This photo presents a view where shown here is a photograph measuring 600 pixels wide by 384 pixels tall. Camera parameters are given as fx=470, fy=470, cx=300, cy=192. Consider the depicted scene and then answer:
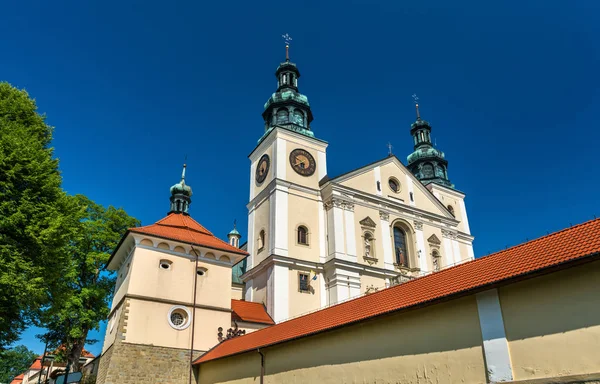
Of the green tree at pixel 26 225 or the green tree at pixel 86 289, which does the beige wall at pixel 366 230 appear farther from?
the green tree at pixel 26 225

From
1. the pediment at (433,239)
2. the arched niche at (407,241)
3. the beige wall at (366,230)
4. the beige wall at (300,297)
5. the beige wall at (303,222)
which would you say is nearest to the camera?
the beige wall at (300,297)

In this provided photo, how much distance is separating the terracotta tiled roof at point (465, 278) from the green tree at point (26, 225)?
734cm

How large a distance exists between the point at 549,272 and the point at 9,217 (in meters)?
15.3

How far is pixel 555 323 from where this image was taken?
838cm

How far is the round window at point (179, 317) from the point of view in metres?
19.9

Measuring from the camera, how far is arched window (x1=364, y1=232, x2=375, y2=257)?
29.0m

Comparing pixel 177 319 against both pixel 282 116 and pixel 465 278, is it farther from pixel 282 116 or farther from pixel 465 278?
pixel 282 116

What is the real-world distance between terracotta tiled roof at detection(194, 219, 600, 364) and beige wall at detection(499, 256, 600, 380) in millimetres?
376

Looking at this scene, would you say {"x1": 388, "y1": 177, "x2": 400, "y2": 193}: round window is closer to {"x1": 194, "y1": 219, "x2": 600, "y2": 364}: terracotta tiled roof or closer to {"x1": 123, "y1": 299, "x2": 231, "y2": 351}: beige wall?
{"x1": 123, "y1": 299, "x2": 231, "y2": 351}: beige wall

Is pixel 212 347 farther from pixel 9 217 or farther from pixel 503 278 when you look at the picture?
pixel 503 278

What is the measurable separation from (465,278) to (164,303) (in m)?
13.7

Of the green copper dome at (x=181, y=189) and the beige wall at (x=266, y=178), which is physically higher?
the beige wall at (x=266, y=178)

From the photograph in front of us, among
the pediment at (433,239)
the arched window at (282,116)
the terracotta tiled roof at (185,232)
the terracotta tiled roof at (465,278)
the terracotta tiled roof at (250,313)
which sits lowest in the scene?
the terracotta tiled roof at (465,278)

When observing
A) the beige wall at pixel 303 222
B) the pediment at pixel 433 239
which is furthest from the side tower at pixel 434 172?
the beige wall at pixel 303 222
